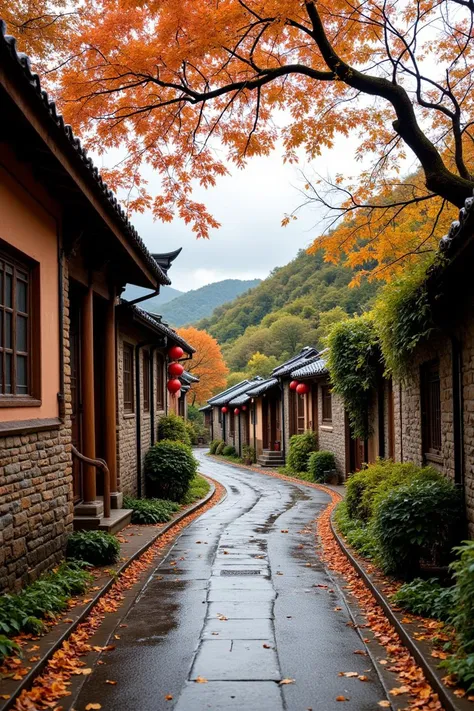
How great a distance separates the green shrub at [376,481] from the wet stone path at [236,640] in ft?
3.93

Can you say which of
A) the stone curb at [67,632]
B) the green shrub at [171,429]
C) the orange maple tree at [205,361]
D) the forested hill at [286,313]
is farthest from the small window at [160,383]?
the orange maple tree at [205,361]

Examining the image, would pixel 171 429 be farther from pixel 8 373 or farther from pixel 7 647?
→ pixel 7 647

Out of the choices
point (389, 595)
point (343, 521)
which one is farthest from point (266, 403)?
point (389, 595)

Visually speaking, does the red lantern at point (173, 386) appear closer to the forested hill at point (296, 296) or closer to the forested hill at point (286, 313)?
the forested hill at point (296, 296)

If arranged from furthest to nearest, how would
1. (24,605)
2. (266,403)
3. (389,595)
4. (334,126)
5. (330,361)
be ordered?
1. (266,403)
2. (330,361)
3. (334,126)
4. (389,595)
5. (24,605)

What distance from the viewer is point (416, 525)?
7109 millimetres

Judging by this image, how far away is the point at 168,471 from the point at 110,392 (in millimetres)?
4344

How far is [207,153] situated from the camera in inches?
388

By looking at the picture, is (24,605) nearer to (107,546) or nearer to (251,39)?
(107,546)

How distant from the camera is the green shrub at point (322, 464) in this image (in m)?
22.6

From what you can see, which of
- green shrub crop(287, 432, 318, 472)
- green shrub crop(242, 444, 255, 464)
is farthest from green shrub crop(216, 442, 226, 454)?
green shrub crop(287, 432, 318, 472)

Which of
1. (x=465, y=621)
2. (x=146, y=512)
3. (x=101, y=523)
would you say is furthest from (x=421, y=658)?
(x=146, y=512)

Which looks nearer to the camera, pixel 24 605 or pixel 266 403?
pixel 24 605

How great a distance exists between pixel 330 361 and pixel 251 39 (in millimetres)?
8544
